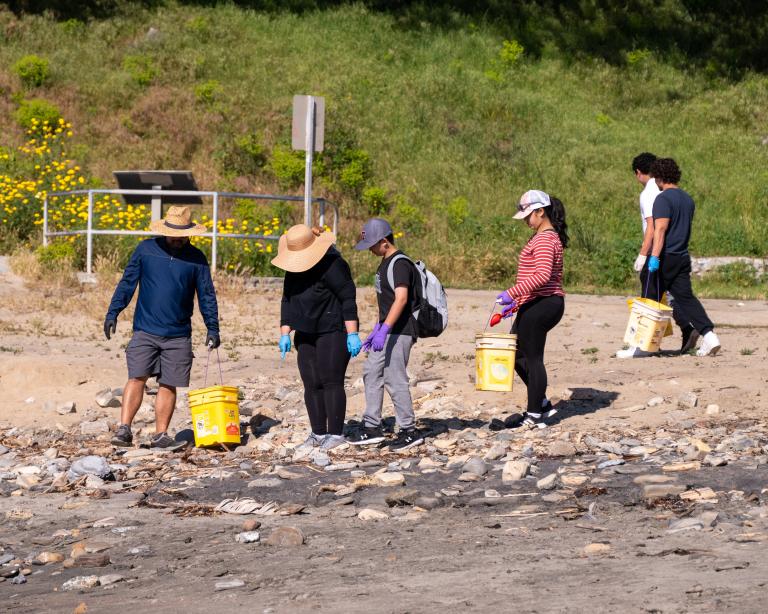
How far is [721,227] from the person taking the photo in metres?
25.5

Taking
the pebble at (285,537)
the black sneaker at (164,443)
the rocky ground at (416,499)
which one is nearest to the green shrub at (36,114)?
the rocky ground at (416,499)

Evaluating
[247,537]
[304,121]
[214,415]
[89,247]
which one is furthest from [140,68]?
[247,537]

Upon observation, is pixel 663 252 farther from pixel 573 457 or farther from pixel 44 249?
pixel 44 249

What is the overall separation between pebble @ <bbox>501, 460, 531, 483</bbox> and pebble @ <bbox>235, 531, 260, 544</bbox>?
185 cm

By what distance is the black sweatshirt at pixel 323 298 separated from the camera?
29.1 feet

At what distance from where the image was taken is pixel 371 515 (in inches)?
274

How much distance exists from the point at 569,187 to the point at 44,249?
12741 mm

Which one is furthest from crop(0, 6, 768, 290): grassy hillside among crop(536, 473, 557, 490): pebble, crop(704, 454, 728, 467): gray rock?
crop(536, 473, 557, 490): pebble

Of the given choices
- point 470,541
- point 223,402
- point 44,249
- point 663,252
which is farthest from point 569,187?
point 470,541

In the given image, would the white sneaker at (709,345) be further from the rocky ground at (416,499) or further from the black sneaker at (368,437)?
the black sneaker at (368,437)

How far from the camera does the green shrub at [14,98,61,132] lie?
2920cm

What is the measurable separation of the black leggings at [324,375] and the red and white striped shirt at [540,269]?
130 cm

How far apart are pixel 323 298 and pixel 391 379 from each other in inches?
28.4

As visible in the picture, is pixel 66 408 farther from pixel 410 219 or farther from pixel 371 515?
pixel 410 219
